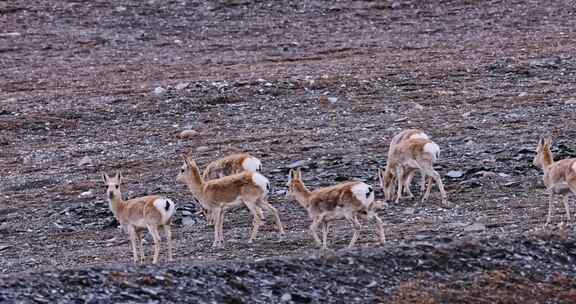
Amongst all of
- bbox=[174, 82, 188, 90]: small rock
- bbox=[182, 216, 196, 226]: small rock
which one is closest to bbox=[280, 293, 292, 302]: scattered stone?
bbox=[182, 216, 196, 226]: small rock

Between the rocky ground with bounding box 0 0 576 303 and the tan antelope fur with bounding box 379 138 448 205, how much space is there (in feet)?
1.05

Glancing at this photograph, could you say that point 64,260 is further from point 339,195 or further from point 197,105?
point 197,105

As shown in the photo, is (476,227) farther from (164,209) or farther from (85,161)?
(85,161)

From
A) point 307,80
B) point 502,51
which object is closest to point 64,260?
point 307,80

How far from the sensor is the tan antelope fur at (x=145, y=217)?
12945 millimetres

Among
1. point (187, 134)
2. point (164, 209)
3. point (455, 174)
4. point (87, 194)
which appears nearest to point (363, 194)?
point (164, 209)

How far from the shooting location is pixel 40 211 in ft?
52.9

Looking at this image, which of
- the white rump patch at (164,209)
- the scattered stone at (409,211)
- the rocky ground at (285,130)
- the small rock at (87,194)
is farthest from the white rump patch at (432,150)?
the small rock at (87,194)

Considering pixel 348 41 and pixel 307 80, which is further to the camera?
pixel 348 41

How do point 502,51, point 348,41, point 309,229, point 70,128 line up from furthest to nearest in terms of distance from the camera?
point 348,41 → point 502,51 → point 70,128 → point 309,229

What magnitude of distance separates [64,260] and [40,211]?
113 inches

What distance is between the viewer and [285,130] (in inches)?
786

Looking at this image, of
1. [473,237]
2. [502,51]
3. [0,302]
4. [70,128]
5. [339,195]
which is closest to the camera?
[0,302]

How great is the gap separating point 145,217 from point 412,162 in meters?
3.83
